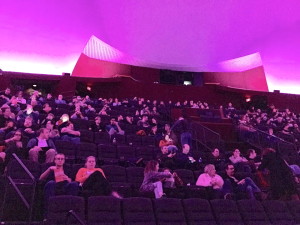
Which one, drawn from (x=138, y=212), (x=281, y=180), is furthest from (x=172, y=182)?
(x=281, y=180)

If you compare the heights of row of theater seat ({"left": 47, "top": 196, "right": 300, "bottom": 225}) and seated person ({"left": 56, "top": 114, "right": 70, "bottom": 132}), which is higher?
seated person ({"left": 56, "top": 114, "right": 70, "bottom": 132})

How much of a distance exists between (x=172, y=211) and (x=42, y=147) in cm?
299

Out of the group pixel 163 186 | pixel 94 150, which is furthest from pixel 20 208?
pixel 94 150

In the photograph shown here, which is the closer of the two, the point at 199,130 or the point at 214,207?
the point at 214,207

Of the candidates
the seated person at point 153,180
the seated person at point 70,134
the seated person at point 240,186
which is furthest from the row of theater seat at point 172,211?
the seated person at point 70,134

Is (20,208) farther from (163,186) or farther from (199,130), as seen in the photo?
(199,130)

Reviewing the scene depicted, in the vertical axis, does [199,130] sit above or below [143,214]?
above

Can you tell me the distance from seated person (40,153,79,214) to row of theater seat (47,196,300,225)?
18.7 inches

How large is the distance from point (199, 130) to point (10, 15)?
963cm

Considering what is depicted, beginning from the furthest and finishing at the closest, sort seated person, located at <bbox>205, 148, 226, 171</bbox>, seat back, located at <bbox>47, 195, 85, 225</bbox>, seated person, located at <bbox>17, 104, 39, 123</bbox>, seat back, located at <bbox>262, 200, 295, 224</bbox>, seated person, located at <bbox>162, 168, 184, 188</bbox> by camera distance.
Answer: seated person, located at <bbox>17, 104, 39, 123</bbox>, seated person, located at <bbox>205, 148, 226, 171</bbox>, seated person, located at <bbox>162, 168, 184, 188</bbox>, seat back, located at <bbox>262, 200, 295, 224</bbox>, seat back, located at <bbox>47, 195, 85, 225</bbox>

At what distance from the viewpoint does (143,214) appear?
213 inches

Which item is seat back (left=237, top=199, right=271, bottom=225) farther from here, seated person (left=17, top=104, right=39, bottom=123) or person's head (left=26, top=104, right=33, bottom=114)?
person's head (left=26, top=104, right=33, bottom=114)

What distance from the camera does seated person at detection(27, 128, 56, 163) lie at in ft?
23.4

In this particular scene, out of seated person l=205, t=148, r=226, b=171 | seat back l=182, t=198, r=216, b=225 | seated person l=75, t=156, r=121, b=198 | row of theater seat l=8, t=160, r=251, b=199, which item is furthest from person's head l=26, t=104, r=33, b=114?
seat back l=182, t=198, r=216, b=225
